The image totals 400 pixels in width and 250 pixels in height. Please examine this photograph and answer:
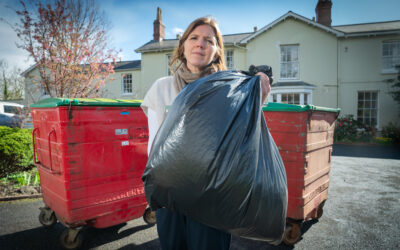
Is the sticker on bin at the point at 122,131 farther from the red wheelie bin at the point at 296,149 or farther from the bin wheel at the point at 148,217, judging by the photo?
the red wheelie bin at the point at 296,149

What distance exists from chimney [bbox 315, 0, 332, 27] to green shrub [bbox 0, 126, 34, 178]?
16.2 m

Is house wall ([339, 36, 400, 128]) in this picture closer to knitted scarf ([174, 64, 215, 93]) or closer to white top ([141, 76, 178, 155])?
knitted scarf ([174, 64, 215, 93])

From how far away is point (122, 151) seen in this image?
2613 millimetres

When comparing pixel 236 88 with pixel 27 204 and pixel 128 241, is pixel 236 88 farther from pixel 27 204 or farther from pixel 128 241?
pixel 27 204

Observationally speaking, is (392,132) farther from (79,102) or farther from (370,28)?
(79,102)

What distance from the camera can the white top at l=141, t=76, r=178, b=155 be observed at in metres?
1.35

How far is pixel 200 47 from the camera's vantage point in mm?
1391

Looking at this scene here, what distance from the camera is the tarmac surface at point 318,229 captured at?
2.57m

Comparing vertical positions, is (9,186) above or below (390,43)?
below

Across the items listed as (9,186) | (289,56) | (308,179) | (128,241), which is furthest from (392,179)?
(289,56)

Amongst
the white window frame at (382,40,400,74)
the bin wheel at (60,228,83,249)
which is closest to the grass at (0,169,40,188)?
the bin wheel at (60,228,83,249)

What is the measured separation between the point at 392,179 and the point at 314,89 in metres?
8.62

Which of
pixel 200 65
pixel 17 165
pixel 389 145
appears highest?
pixel 200 65

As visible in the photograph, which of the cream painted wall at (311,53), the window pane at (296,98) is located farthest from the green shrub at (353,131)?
the window pane at (296,98)
